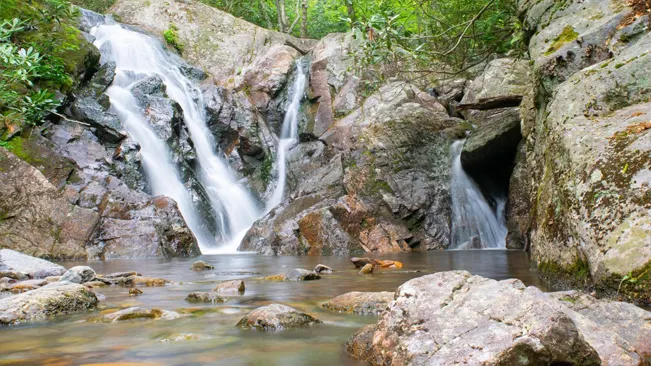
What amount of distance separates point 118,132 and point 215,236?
415 centimetres

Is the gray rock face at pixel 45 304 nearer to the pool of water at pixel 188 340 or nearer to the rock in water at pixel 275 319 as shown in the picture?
the pool of water at pixel 188 340

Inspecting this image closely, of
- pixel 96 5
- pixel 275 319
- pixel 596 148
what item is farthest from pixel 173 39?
pixel 275 319

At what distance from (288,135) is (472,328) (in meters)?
19.0

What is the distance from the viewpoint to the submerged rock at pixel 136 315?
14.0 ft

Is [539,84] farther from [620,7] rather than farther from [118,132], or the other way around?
[118,132]

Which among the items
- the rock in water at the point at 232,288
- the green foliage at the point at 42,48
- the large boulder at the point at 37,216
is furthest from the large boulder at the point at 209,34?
the rock in water at the point at 232,288

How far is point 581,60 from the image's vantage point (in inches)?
281

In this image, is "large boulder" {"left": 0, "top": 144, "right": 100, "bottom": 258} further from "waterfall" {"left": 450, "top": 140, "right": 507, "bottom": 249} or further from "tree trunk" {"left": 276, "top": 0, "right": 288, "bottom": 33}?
"tree trunk" {"left": 276, "top": 0, "right": 288, "bottom": 33}

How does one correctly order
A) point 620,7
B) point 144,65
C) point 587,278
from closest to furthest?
point 587,278, point 620,7, point 144,65

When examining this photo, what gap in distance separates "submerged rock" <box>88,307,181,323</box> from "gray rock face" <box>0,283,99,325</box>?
0.54m

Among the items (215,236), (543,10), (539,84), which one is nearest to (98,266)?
(215,236)

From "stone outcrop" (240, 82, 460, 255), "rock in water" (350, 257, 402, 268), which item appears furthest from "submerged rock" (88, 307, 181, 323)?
"stone outcrop" (240, 82, 460, 255)

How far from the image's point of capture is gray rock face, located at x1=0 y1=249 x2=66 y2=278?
7422 mm

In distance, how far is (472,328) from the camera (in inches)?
101
